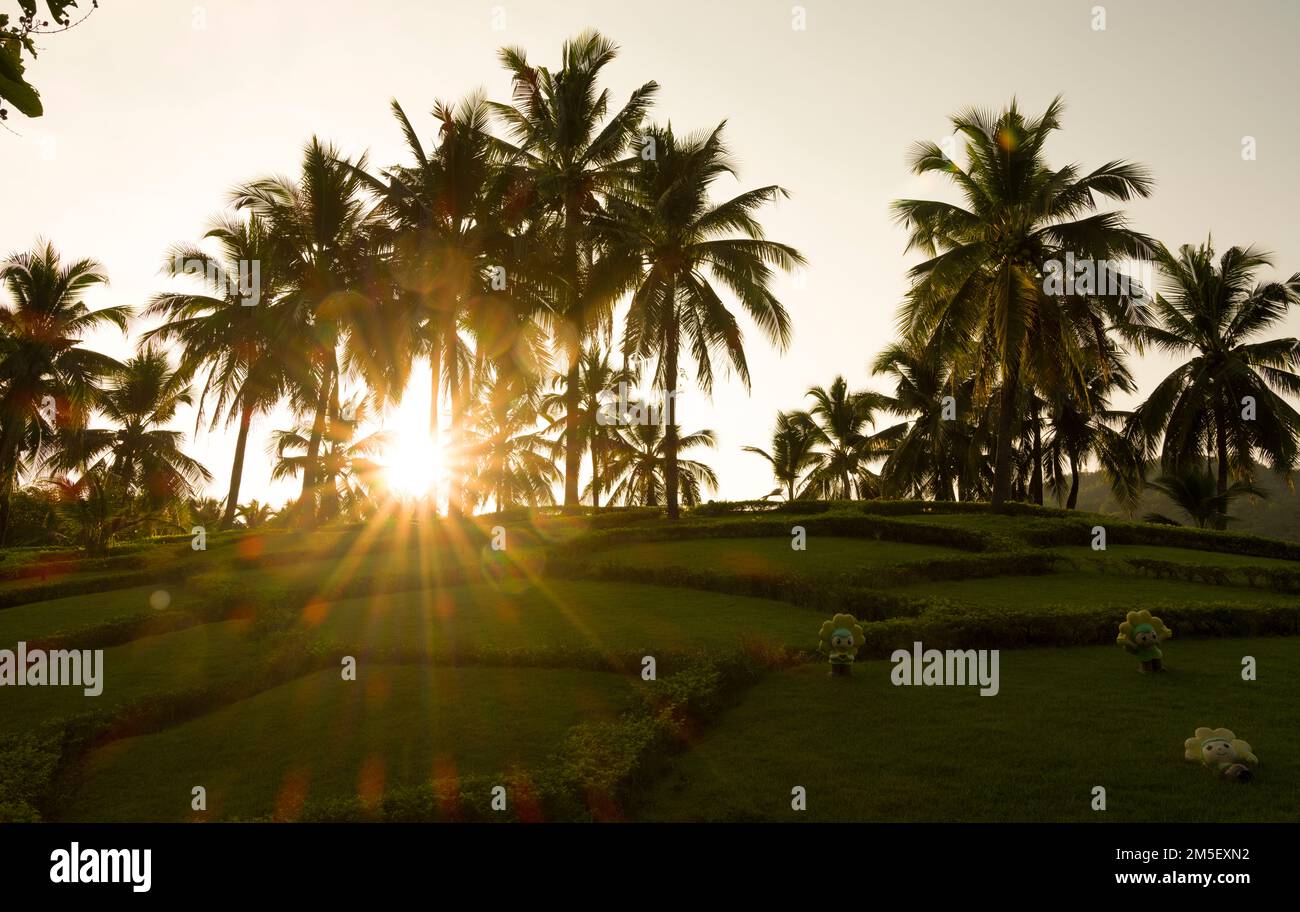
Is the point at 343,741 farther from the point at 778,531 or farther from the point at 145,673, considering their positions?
the point at 778,531

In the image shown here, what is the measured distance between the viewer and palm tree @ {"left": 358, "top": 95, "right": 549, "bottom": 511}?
26.4 metres

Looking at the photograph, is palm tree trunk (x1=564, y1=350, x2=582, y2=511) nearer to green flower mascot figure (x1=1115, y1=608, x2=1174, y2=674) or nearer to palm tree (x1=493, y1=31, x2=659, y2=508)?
palm tree (x1=493, y1=31, x2=659, y2=508)

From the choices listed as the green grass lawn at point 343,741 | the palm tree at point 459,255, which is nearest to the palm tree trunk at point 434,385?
the palm tree at point 459,255

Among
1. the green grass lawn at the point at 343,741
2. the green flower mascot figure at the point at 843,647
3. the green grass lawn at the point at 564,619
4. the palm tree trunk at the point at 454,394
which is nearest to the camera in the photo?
the green grass lawn at the point at 343,741

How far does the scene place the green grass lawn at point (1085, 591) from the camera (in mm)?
13523

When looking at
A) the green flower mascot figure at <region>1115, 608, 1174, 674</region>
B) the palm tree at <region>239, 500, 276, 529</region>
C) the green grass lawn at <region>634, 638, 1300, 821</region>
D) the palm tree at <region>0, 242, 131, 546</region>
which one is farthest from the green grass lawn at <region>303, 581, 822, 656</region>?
the palm tree at <region>239, 500, 276, 529</region>

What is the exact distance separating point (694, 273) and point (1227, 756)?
19380mm

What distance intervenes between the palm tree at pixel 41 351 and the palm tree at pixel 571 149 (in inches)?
662

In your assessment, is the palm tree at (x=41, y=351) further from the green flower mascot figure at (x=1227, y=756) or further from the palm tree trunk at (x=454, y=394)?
the green flower mascot figure at (x=1227, y=756)

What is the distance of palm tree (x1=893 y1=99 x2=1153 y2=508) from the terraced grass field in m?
6.31
